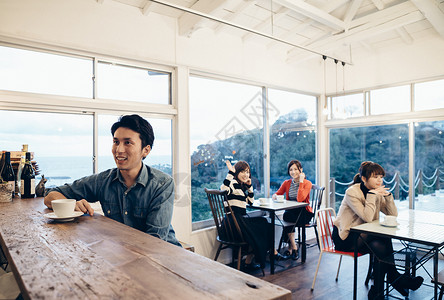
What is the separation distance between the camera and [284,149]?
16.6 ft

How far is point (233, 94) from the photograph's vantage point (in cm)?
442

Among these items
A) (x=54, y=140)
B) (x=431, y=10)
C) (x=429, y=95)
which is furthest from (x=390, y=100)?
(x=54, y=140)

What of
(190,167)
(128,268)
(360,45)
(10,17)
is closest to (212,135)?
(190,167)

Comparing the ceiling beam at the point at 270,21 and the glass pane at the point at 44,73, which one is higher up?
the ceiling beam at the point at 270,21

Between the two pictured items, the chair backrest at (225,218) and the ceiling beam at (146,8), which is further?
the chair backrest at (225,218)

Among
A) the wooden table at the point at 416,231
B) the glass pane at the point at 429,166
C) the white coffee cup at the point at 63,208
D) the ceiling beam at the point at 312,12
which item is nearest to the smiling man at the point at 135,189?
the white coffee cup at the point at 63,208

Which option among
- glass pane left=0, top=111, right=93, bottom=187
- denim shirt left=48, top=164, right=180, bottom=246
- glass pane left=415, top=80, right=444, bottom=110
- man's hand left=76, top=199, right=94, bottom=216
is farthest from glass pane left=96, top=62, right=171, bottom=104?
glass pane left=415, top=80, right=444, bottom=110

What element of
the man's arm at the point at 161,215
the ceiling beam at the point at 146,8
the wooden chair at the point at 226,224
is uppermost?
the ceiling beam at the point at 146,8

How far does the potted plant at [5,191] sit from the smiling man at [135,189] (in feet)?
1.24

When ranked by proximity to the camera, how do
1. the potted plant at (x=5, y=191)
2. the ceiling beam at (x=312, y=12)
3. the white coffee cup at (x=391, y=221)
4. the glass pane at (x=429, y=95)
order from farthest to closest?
the glass pane at (x=429, y=95) < the ceiling beam at (x=312, y=12) < the white coffee cup at (x=391, y=221) < the potted plant at (x=5, y=191)

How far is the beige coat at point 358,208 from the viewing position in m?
2.95

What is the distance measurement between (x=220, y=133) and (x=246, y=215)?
117cm

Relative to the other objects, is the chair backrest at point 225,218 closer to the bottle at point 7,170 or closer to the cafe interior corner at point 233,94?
the cafe interior corner at point 233,94

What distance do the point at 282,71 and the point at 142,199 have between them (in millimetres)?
3873
